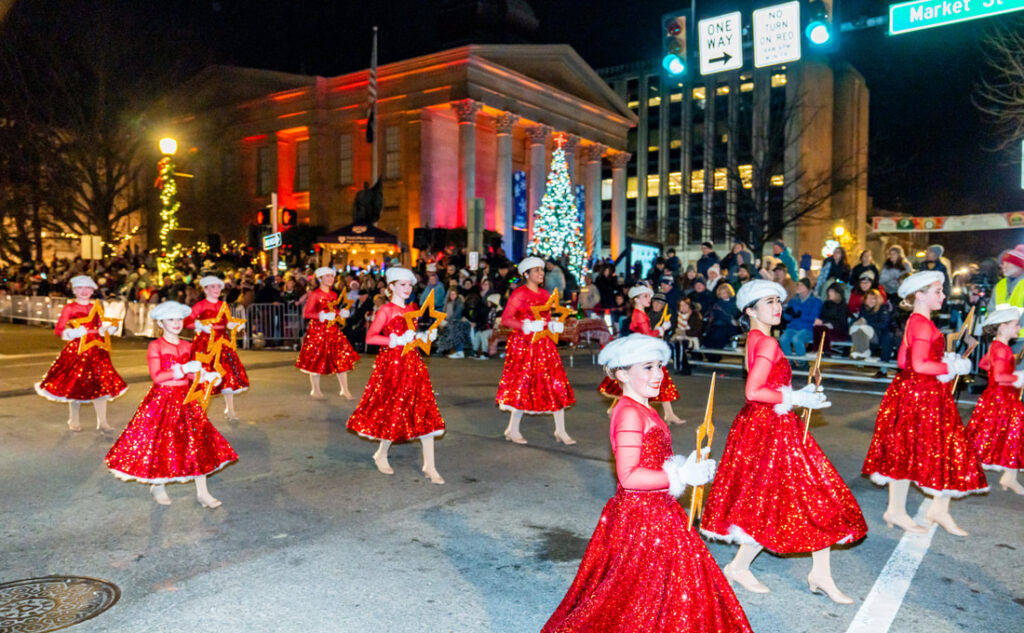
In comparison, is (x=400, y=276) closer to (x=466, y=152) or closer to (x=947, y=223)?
(x=947, y=223)

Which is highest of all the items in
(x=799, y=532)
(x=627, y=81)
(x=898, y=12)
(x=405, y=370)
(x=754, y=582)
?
(x=627, y=81)

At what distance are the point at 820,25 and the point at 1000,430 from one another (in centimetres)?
724

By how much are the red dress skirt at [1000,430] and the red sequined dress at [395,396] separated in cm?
463

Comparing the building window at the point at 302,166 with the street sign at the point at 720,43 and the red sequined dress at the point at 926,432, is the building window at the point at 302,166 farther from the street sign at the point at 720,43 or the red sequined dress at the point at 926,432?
the red sequined dress at the point at 926,432

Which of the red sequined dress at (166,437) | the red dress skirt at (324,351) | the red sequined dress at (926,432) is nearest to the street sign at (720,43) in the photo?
the red dress skirt at (324,351)

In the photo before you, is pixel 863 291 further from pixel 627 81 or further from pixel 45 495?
pixel 627 81

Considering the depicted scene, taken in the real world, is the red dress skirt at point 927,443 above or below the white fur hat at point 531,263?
below

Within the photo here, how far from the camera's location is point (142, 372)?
48.8 ft

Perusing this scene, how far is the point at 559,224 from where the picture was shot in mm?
34250

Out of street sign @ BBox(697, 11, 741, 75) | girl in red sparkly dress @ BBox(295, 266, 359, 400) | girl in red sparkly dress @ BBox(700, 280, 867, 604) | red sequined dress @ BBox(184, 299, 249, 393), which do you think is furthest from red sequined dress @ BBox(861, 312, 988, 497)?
street sign @ BBox(697, 11, 741, 75)

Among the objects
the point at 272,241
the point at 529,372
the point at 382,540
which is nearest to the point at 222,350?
the point at 529,372

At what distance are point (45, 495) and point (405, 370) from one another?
314 cm

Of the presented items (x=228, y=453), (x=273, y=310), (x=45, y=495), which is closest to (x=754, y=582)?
(x=228, y=453)

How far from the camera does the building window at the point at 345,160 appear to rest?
143ft
